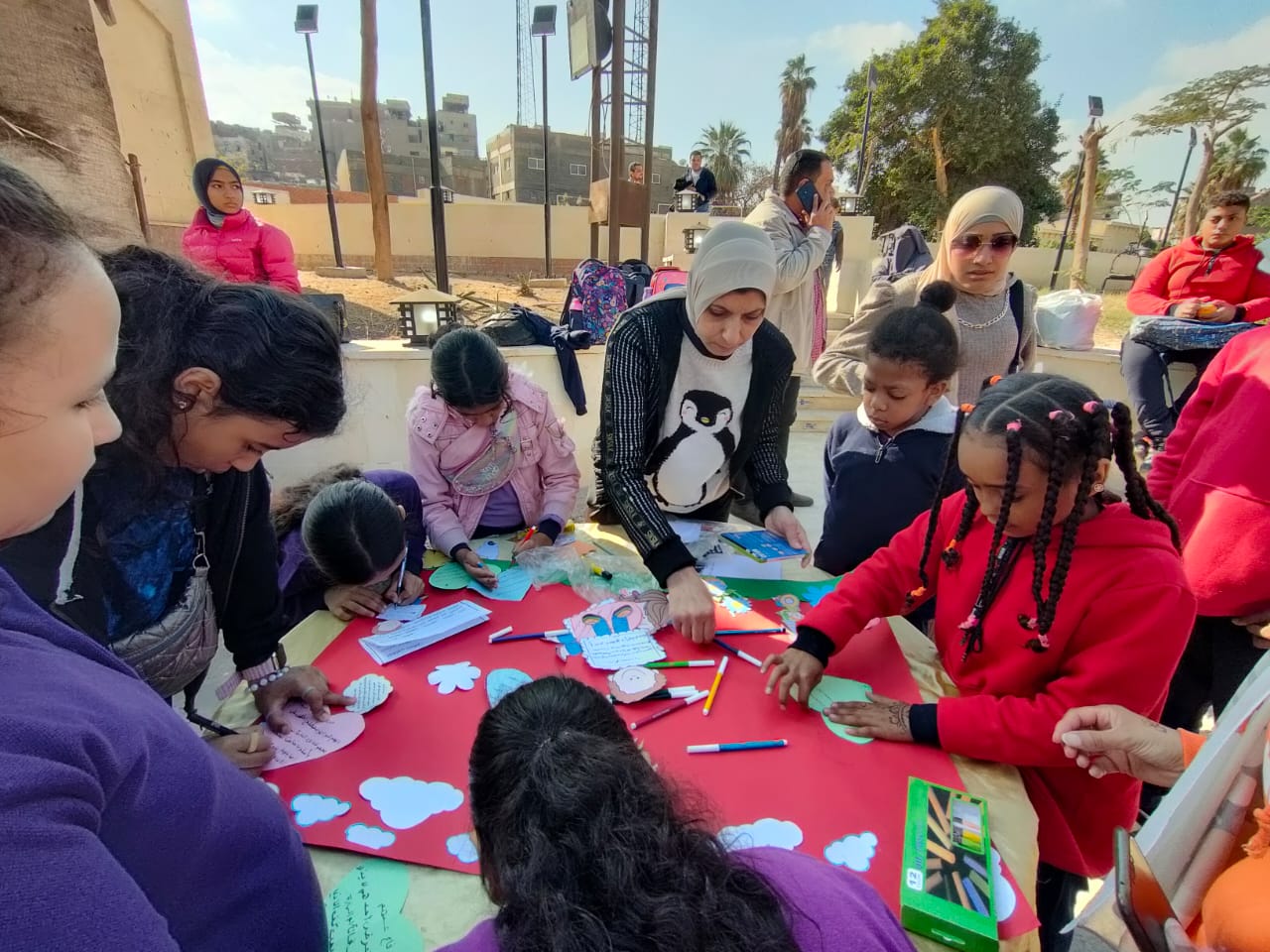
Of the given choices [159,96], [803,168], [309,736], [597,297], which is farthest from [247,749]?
[159,96]

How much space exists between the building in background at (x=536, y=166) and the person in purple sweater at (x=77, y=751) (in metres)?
35.0

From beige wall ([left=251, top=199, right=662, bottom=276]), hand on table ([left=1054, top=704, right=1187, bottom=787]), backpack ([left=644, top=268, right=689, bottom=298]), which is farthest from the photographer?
beige wall ([left=251, top=199, right=662, bottom=276])

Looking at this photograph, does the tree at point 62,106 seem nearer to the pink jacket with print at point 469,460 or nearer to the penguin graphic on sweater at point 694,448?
the pink jacket with print at point 469,460

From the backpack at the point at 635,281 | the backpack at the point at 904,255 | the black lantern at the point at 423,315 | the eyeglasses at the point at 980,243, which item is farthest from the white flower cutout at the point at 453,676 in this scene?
the backpack at the point at 635,281

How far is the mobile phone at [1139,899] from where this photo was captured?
2.68 ft

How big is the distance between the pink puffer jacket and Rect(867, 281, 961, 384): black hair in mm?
3438

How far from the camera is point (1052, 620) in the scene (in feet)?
3.74

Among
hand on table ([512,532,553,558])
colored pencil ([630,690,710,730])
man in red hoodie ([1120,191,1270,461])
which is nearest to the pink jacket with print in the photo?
hand on table ([512,532,553,558])

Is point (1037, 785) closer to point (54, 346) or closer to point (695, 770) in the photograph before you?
point (695, 770)

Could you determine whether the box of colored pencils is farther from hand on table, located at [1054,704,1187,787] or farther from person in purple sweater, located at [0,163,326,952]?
person in purple sweater, located at [0,163,326,952]

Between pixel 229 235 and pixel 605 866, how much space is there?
14.6 feet

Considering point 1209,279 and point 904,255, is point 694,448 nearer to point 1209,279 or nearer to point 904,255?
point 904,255

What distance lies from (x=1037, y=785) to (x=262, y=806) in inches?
49.9

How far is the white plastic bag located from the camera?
5.45 metres
